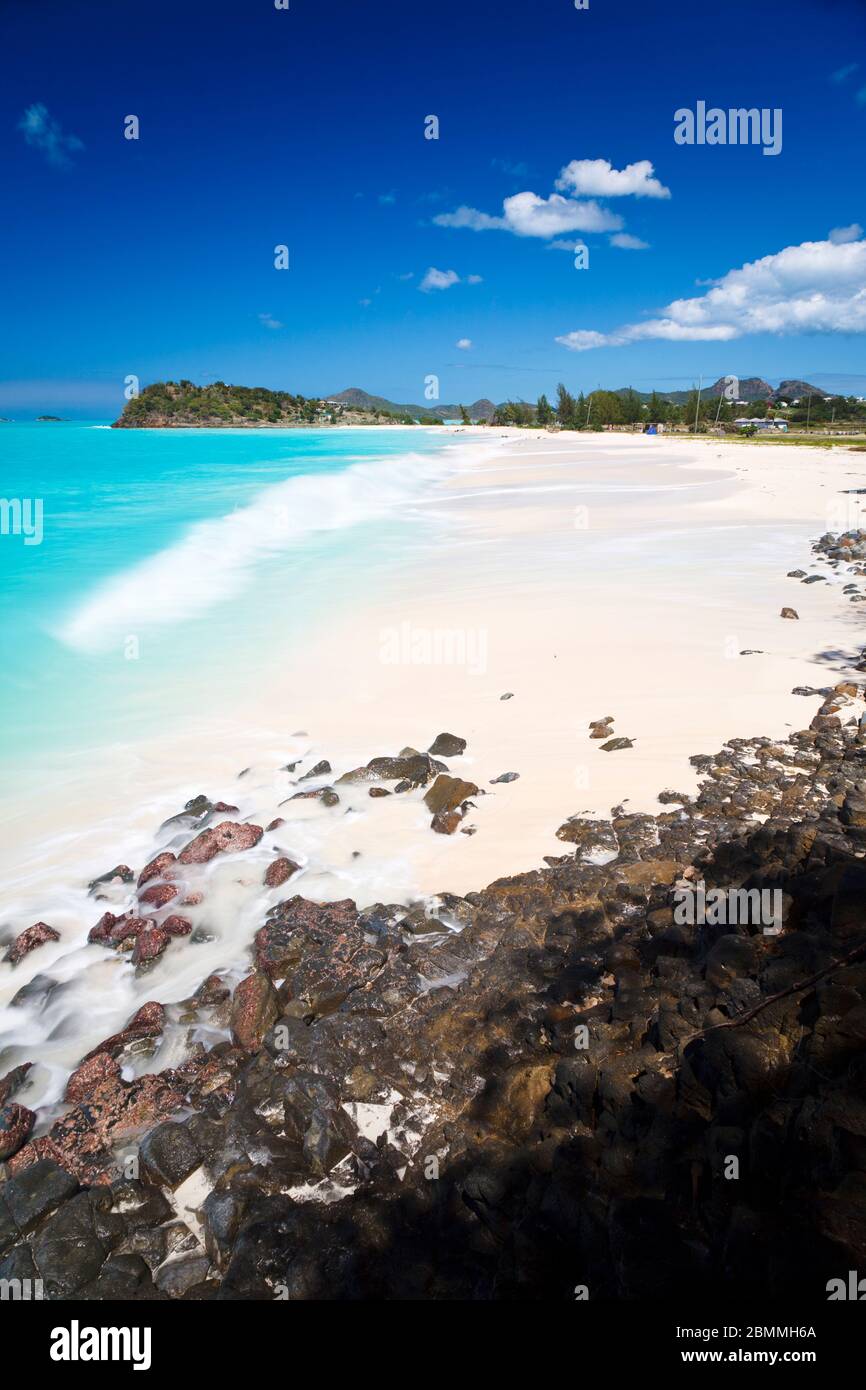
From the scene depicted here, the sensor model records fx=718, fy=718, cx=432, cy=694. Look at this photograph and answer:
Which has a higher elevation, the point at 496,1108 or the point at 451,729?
the point at 451,729

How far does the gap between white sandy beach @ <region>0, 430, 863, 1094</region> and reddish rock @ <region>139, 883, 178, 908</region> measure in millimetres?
329

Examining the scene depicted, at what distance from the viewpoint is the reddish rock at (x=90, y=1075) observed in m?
4.06

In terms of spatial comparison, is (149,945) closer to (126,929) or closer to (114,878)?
(126,929)

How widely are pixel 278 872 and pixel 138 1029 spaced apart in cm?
157

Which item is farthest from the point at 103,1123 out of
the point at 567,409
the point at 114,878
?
the point at 567,409

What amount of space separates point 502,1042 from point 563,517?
21.0 m

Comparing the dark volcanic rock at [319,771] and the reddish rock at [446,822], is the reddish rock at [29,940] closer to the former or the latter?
the dark volcanic rock at [319,771]

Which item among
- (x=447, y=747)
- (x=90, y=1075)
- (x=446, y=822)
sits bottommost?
(x=90, y=1075)

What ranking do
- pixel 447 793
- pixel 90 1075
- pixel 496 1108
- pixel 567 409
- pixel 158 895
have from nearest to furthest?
1. pixel 496 1108
2. pixel 90 1075
3. pixel 158 895
4. pixel 447 793
5. pixel 567 409

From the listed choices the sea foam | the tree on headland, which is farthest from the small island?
the sea foam

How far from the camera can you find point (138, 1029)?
441cm

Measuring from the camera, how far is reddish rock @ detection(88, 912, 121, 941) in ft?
17.5
